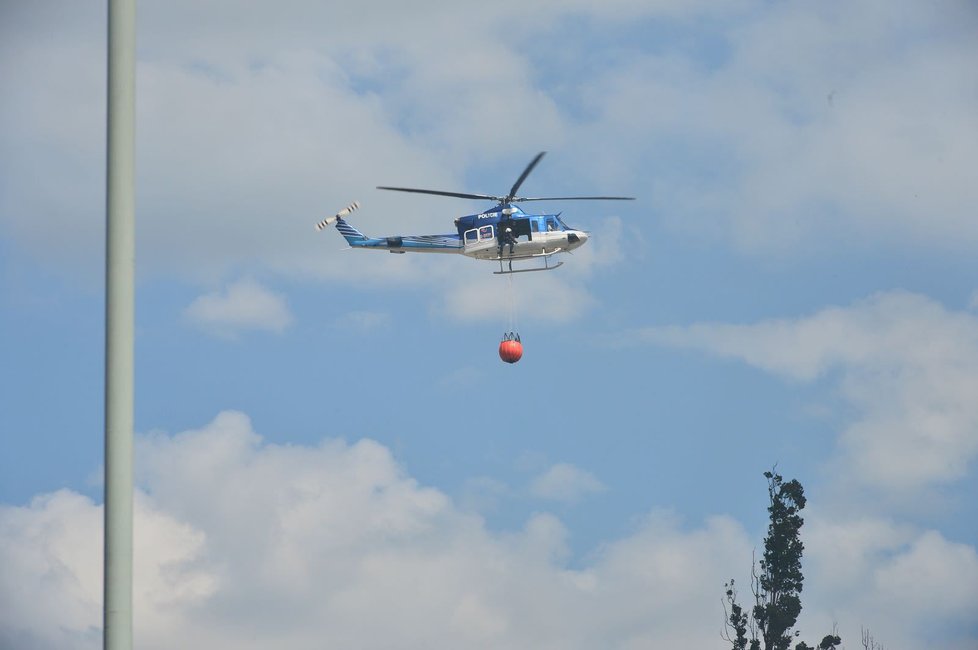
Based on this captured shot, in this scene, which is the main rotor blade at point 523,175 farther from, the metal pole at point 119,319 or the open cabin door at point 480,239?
the metal pole at point 119,319

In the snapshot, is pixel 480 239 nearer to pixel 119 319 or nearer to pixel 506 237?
pixel 506 237

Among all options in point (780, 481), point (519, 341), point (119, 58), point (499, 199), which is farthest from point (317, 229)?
point (119, 58)

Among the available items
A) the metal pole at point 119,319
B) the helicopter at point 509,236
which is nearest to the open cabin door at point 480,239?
the helicopter at point 509,236

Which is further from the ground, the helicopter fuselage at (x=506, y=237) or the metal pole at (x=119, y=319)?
the helicopter fuselage at (x=506, y=237)

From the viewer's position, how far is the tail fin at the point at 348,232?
57.1 meters

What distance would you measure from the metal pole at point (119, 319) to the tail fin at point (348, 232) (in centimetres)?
4650

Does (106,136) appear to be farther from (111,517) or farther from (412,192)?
(412,192)

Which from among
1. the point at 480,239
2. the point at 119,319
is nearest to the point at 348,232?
the point at 480,239

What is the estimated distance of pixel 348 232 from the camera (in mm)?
57906

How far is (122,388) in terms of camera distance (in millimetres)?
10141

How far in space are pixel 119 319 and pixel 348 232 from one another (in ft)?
157

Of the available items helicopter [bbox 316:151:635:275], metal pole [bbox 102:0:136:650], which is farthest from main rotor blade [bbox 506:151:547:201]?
metal pole [bbox 102:0:136:650]

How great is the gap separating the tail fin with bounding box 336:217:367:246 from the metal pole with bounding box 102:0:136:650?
46.5 m

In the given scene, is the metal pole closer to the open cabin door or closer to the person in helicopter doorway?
the person in helicopter doorway
